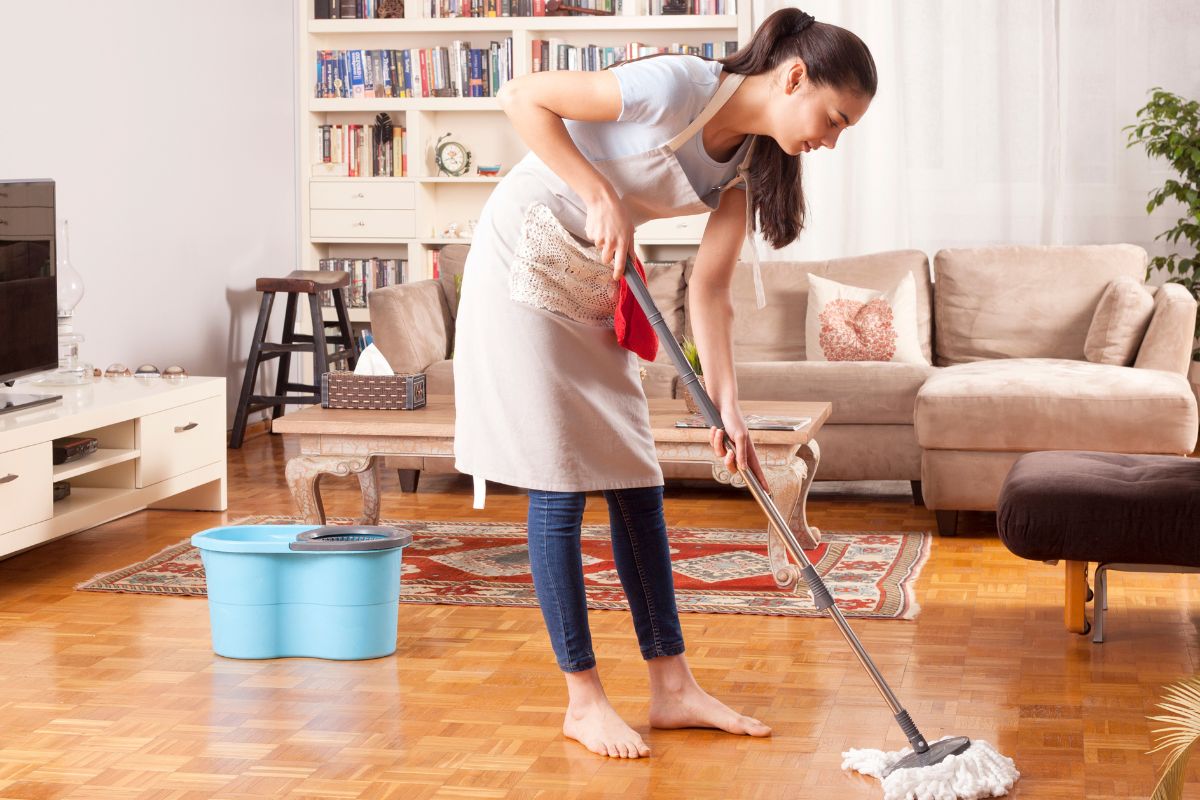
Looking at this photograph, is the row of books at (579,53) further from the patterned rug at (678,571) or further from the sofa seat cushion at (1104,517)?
the sofa seat cushion at (1104,517)

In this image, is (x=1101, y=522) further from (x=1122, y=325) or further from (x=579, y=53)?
(x=579, y=53)

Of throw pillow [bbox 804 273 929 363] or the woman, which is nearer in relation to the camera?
the woman

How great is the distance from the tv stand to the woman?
1856 mm

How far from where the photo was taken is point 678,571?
3602 millimetres

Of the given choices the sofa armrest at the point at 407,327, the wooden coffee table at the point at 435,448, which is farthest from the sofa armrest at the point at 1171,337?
the sofa armrest at the point at 407,327

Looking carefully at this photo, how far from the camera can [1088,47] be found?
5.90 metres

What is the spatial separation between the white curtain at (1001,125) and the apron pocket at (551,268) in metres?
4.03

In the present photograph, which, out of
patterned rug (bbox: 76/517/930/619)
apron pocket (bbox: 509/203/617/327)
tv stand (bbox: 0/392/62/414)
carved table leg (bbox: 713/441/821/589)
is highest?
apron pocket (bbox: 509/203/617/327)

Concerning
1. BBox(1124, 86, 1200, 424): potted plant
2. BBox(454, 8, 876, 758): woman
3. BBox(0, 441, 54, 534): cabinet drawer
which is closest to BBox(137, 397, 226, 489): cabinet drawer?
BBox(0, 441, 54, 534): cabinet drawer

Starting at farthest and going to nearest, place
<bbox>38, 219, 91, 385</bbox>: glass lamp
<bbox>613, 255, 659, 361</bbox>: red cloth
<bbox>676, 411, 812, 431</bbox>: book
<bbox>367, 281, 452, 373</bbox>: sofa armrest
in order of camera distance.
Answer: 1. <bbox>367, 281, 452, 373</bbox>: sofa armrest
2. <bbox>38, 219, 91, 385</bbox>: glass lamp
3. <bbox>676, 411, 812, 431</bbox>: book
4. <bbox>613, 255, 659, 361</bbox>: red cloth

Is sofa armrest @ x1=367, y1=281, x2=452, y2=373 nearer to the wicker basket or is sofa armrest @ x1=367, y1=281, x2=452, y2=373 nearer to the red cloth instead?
the wicker basket

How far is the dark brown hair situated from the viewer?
6.50 ft

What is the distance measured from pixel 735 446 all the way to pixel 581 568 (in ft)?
1.03

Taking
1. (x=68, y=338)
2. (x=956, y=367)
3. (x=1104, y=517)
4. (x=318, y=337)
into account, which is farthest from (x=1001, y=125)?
(x=68, y=338)
